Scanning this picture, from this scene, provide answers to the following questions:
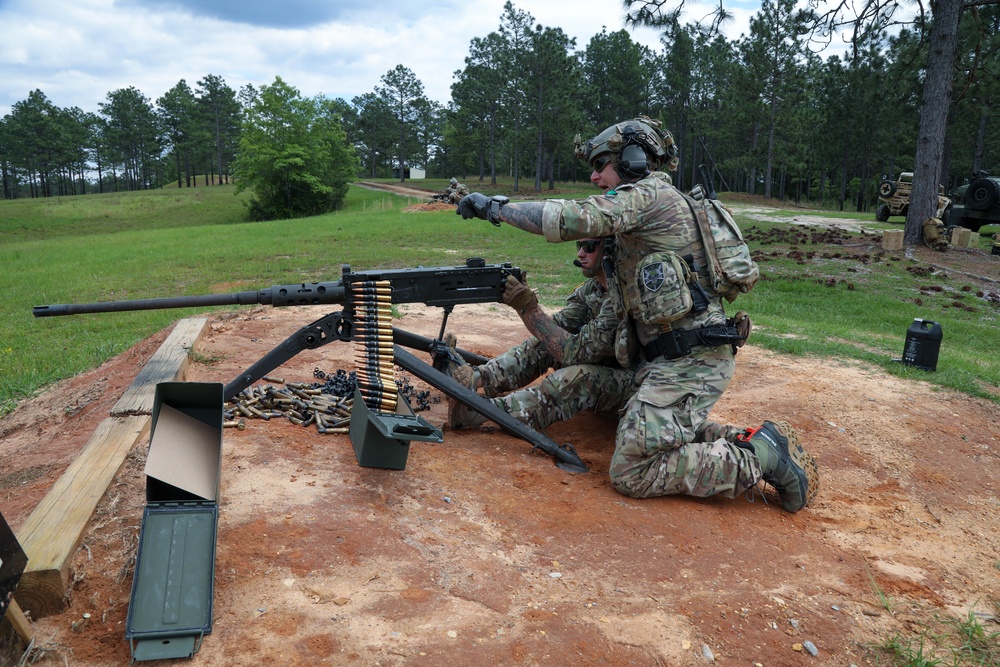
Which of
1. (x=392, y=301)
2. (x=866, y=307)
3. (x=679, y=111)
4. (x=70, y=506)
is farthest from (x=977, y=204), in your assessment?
(x=679, y=111)

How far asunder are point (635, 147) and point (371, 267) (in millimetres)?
9648

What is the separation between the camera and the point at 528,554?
330 cm

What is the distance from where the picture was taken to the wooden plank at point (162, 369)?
14.5 ft

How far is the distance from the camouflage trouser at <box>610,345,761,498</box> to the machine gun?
486mm

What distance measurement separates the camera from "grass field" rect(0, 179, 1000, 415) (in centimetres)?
760

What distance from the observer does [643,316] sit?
4332 mm

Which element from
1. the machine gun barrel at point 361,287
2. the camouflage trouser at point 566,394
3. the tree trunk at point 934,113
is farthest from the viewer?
the tree trunk at point 934,113

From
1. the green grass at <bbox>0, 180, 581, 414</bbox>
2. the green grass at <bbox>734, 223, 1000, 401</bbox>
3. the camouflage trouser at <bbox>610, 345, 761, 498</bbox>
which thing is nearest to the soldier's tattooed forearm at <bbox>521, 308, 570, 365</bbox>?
the camouflage trouser at <bbox>610, 345, 761, 498</bbox>

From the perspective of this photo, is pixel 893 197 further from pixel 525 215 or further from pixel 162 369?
pixel 162 369

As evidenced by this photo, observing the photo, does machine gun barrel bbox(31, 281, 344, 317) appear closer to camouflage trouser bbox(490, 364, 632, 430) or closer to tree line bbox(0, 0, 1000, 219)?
camouflage trouser bbox(490, 364, 632, 430)

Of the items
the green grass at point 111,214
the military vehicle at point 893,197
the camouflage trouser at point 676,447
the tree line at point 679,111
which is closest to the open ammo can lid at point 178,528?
the camouflage trouser at point 676,447

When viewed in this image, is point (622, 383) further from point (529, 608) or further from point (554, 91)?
point (554, 91)

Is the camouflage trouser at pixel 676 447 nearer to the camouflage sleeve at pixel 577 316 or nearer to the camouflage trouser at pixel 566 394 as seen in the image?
the camouflage trouser at pixel 566 394

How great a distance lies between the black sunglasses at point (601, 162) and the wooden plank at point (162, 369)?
3.21 m
